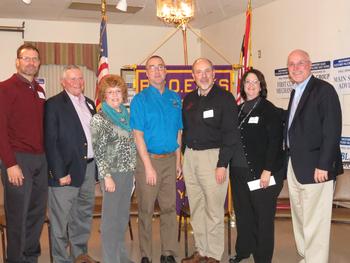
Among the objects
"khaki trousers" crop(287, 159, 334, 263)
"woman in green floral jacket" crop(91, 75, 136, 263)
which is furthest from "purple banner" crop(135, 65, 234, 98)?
"khaki trousers" crop(287, 159, 334, 263)

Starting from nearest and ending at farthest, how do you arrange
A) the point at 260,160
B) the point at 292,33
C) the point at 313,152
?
1. the point at 313,152
2. the point at 260,160
3. the point at 292,33

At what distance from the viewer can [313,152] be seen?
287 centimetres

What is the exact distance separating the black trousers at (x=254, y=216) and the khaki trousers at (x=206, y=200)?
167 mm

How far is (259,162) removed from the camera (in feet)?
10.3

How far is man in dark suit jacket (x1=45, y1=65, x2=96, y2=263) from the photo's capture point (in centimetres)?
303

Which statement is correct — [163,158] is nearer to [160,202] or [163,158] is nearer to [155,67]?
[160,202]

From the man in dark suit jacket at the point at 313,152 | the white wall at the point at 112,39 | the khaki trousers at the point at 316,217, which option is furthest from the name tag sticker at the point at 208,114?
the white wall at the point at 112,39

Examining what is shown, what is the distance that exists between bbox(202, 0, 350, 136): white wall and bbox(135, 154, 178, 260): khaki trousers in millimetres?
2994

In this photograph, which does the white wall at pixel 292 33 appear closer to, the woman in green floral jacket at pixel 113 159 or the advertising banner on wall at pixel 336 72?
the advertising banner on wall at pixel 336 72

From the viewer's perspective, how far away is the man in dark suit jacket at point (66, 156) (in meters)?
3.03

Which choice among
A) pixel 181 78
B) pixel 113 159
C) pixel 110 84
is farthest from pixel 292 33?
pixel 113 159

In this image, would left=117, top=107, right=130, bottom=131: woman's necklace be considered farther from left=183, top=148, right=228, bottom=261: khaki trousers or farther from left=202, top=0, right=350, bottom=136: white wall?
left=202, top=0, right=350, bottom=136: white wall

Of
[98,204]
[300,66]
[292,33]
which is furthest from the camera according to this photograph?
[292,33]

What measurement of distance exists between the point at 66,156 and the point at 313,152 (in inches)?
69.1
